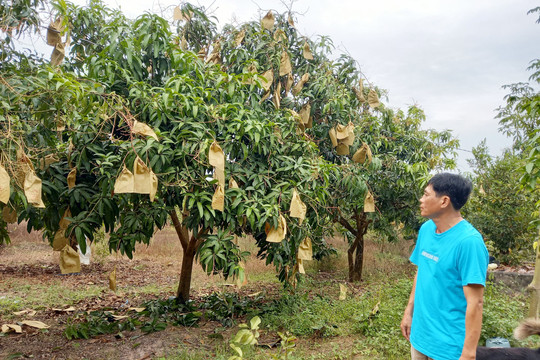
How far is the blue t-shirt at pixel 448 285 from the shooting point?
69.7 inches

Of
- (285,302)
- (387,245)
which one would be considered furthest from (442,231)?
(387,245)

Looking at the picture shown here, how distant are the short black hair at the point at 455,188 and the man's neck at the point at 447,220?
38 mm

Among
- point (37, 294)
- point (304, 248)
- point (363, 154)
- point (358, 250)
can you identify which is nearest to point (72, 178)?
point (304, 248)

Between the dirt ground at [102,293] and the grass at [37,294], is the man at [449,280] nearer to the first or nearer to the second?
the dirt ground at [102,293]

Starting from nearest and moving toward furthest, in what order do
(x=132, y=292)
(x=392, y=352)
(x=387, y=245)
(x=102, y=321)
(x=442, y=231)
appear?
1. (x=442, y=231)
2. (x=392, y=352)
3. (x=102, y=321)
4. (x=132, y=292)
5. (x=387, y=245)

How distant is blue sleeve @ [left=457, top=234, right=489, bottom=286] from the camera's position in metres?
1.73

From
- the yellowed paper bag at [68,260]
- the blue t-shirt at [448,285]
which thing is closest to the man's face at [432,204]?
the blue t-shirt at [448,285]

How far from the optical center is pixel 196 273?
8367 mm

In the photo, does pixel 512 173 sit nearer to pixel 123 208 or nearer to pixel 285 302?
pixel 285 302

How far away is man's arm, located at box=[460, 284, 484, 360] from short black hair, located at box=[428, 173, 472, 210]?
391 millimetres

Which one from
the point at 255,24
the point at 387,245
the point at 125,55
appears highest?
the point at 255,24

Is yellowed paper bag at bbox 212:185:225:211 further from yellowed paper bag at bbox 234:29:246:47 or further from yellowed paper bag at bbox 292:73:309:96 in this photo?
yellowed paper bag at bbox 234:29:246:47

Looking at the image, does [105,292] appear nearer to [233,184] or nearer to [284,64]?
[233,184]

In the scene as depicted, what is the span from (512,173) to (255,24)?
15.7 feet
